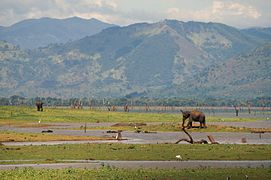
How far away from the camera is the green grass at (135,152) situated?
5369cm

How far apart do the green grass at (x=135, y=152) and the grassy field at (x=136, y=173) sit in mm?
9262

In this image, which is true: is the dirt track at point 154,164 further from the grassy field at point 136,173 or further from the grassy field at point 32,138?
the grassy field at point 32,138

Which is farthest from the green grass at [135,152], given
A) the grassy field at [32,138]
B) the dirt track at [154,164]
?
the grassy field at [32,138]

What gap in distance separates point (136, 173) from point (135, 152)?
15219 mm

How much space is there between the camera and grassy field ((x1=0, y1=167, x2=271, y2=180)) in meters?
40.1

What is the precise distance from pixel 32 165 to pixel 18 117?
266 ft

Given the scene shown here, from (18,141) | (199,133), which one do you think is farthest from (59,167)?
(199,133)

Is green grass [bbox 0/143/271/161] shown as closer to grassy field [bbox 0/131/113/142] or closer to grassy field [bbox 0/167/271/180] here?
grassy field [bbox 0/167/271/180]

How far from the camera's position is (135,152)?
188 feet

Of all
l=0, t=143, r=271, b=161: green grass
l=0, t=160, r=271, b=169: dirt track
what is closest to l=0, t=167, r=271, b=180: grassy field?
l=0, t=160, r=271, b=169: dirt track

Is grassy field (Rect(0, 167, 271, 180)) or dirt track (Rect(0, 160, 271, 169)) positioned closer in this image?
grassy field (Rect(0, 167, 271, 180))

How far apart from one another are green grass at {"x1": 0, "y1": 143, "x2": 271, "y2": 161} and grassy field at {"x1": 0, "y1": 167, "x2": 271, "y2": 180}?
9.26 metres

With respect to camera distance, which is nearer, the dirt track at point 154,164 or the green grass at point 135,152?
the dirt track at point 154,164

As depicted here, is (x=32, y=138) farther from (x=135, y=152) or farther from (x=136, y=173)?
(x=136, y=173)
